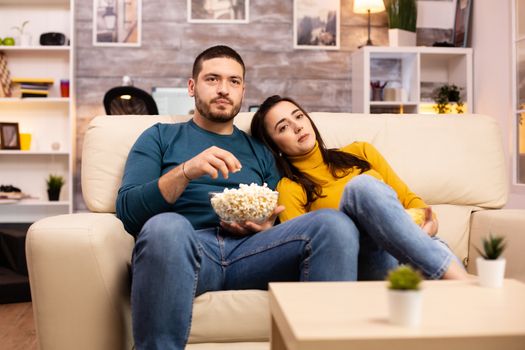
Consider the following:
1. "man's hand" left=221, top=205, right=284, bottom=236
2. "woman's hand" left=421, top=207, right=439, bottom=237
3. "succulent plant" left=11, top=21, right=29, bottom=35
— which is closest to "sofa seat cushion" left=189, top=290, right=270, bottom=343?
"man's hand" left=221, top=205, right=284, bottom=236

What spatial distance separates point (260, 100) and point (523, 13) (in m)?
1.97

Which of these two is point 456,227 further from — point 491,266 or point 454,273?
point 491,266

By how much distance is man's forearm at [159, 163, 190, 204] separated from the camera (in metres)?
1.74

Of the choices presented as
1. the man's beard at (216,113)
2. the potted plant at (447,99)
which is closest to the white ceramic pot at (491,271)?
the man's beard at (216,113)

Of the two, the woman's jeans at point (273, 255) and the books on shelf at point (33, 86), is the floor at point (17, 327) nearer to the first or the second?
the woman's jeans at point (273, 255)

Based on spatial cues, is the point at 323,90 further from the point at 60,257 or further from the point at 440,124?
the point at 60,257

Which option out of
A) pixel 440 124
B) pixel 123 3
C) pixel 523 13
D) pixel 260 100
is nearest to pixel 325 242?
pixel 440 124

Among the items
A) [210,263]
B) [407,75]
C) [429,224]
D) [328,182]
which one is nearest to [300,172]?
[328,182]

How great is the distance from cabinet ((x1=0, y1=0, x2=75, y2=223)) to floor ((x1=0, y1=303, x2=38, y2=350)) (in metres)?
1.65

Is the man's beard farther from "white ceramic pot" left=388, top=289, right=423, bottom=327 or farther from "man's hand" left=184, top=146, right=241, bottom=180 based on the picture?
"white ceramic pot" left=388, top=289, right=423, bottom=327

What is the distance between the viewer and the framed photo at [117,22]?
4.89 metres

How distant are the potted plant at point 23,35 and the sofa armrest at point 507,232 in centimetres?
377

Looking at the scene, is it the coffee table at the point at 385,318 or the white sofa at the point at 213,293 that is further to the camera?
the white sofa at the point at 213,293

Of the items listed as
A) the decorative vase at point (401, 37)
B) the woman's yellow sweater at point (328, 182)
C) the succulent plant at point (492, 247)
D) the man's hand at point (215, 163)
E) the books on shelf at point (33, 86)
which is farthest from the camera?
the decorative vase at point (401, 37)
